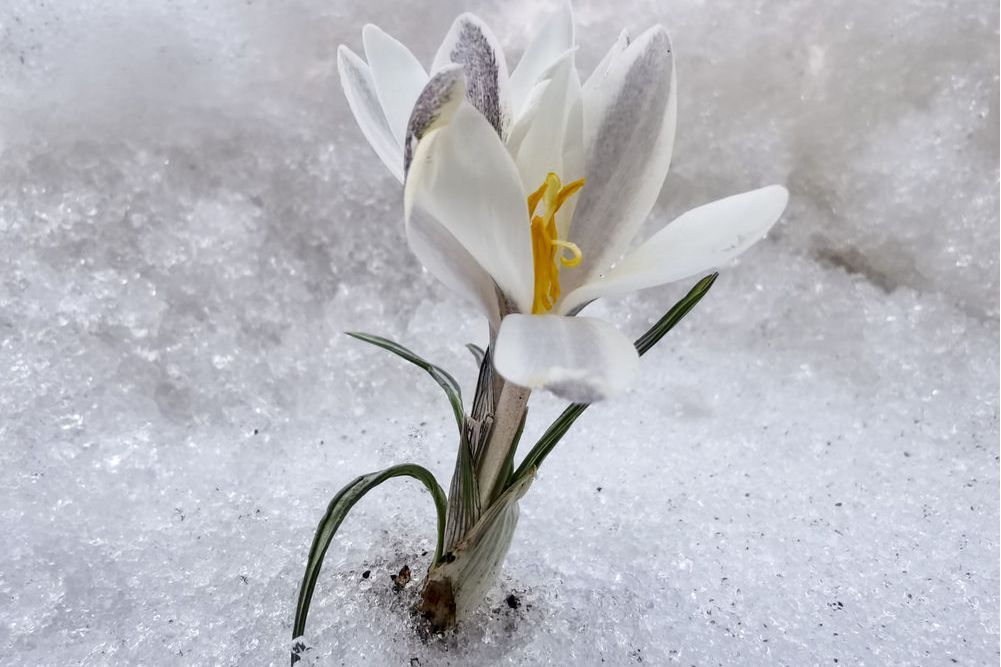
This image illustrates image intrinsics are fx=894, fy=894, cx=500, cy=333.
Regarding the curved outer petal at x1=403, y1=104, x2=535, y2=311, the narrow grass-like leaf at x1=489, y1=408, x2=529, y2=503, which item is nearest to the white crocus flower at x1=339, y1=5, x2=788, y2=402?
the curved outer petal at x1=403, y1=104, x2=535, y2=311

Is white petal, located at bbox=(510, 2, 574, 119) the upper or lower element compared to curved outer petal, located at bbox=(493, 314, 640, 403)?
upper

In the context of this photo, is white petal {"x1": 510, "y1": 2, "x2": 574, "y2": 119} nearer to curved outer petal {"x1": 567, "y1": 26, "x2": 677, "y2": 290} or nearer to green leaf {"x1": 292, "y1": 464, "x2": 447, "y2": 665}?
curved outer petal {"x1": 567, "y1": 26, "x2": 677, "y2": 290}

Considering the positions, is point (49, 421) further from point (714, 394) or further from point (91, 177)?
point (714, 394)

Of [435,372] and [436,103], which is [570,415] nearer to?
[435,372]

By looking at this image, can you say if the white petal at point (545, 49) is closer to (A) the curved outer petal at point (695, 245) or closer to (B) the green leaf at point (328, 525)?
(A) the curved outer petal at point (695, 245)

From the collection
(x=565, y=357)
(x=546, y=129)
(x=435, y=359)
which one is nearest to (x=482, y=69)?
(x=546, y=129)

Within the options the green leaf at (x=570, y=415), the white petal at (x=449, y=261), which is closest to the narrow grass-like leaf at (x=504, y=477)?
the green leaf at (x=570, y=415)
